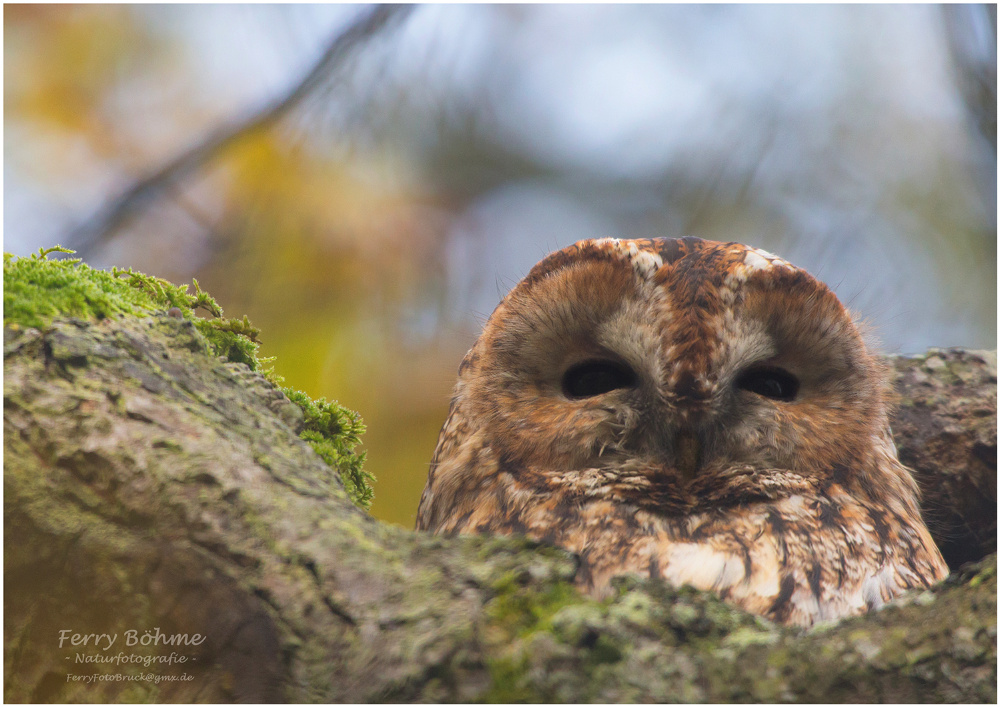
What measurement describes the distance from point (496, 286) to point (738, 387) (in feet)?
3.15

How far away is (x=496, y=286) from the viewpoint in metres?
2.44

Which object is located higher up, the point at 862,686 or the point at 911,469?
the point at 911,469

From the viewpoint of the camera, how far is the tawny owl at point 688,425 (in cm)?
157

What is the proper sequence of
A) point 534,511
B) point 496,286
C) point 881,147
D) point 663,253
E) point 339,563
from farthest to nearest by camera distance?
point 881,147 → point 496,286 → point 663,253 → point 534,511 → point 339,563

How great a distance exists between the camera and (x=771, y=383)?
72.6 inches

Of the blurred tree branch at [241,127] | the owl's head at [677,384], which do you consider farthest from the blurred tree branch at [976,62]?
the blurred tree branch at [241,127]

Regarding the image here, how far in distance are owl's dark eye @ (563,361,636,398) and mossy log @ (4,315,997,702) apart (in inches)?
35.8

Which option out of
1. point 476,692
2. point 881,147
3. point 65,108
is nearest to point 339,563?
point 476,692

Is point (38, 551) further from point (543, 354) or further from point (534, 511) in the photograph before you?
point (543, 354)

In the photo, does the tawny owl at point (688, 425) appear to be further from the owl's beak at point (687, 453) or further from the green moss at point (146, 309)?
the green moss at point (146, 309)

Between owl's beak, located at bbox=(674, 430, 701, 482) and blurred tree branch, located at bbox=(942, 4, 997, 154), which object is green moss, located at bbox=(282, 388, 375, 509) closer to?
owl's beak, located at bbox=(674, 430, 701, 482)

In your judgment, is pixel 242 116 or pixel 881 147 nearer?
pixel 242 116

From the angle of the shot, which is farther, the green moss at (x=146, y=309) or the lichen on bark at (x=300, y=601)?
the green moss at (x=146, y=309)

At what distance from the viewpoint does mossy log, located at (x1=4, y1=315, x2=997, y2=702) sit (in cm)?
77
